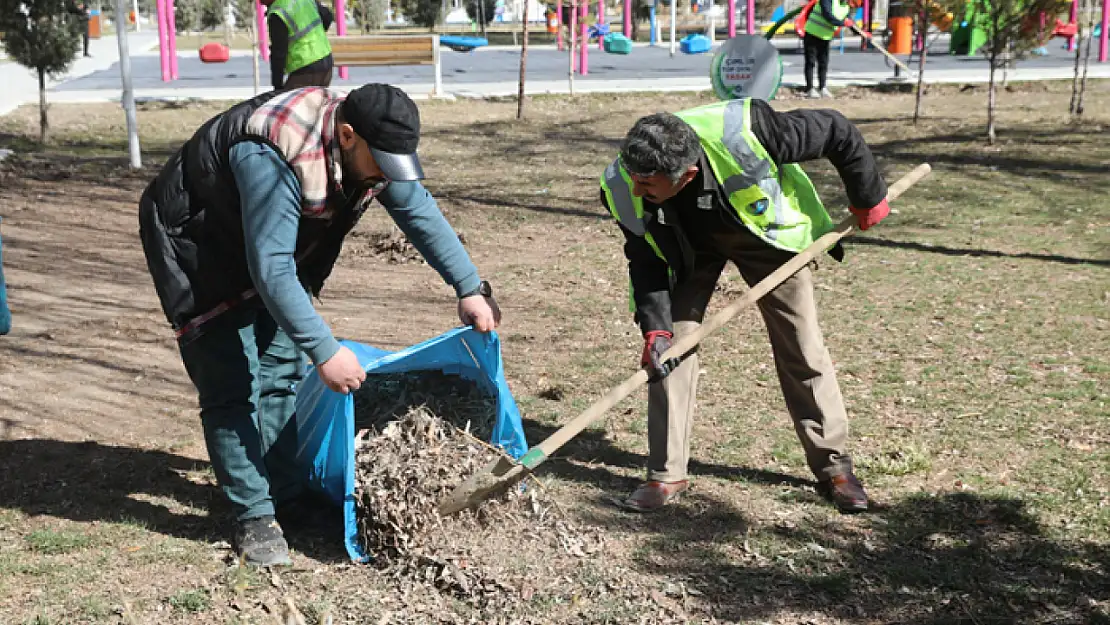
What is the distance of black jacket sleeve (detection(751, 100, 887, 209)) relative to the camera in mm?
3594

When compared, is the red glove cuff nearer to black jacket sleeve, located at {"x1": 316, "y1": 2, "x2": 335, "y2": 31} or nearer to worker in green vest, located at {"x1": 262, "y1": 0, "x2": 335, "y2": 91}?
worker in green vest, located at {"x1": 262, "y1": 0, "x2": 335, "y2": 91}

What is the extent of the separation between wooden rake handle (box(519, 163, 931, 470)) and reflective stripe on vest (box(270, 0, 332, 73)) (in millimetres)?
4674

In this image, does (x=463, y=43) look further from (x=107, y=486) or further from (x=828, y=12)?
(x=107, y=486)

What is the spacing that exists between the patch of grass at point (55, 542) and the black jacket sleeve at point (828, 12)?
12342 mm

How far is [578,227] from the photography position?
8602 mm

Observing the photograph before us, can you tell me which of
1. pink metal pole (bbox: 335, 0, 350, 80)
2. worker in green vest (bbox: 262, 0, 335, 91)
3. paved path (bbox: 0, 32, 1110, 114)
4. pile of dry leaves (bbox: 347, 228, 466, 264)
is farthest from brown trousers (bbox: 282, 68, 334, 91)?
pink metal pole (bbox: 335, 0, 350, 80)

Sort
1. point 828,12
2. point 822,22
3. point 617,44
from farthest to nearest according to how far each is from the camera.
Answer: point 617,44
point 822,22
point 828,12

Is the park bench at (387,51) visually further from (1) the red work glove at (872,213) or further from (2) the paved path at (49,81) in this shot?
(1) the red work glove at (872,213)

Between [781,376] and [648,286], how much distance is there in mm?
659

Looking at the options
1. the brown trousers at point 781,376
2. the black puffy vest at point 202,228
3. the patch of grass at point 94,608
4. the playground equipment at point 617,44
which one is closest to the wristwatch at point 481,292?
the black puffy vest at point 202,228

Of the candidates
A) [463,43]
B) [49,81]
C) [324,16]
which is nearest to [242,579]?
[324,16]

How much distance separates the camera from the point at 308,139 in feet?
10.3

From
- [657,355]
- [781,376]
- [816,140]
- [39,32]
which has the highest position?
[39,32]

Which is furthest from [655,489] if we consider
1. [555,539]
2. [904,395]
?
[904,395]
